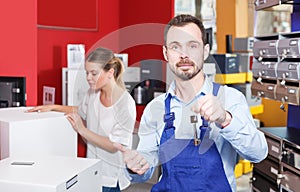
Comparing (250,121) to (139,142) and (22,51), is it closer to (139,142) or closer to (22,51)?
(139,142)

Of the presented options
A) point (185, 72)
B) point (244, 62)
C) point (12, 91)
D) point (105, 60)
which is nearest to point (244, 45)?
point (244, 62)

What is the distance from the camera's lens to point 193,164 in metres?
1.49

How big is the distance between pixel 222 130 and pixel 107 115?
0.57 metres

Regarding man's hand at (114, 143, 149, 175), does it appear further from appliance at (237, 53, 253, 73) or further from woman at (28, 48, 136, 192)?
appliance at (237, 53, 253, 73)

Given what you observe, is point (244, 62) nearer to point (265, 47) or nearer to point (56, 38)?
point (265, 47)

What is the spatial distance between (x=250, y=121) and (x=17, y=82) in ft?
4.03

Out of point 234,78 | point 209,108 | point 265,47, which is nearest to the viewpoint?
point 209,108

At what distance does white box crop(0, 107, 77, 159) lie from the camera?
1667 millimetres

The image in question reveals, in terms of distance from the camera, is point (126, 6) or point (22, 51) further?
point (126, 6)

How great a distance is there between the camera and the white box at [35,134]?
5.47ft

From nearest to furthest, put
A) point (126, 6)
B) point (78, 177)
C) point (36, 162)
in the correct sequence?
point (78, 177)
point (36, 162)
point (126, 6)

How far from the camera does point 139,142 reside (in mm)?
1564

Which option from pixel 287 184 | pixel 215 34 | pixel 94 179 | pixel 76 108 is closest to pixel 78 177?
pixel 94 179

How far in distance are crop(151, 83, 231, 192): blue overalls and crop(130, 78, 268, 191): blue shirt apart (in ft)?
0.08
